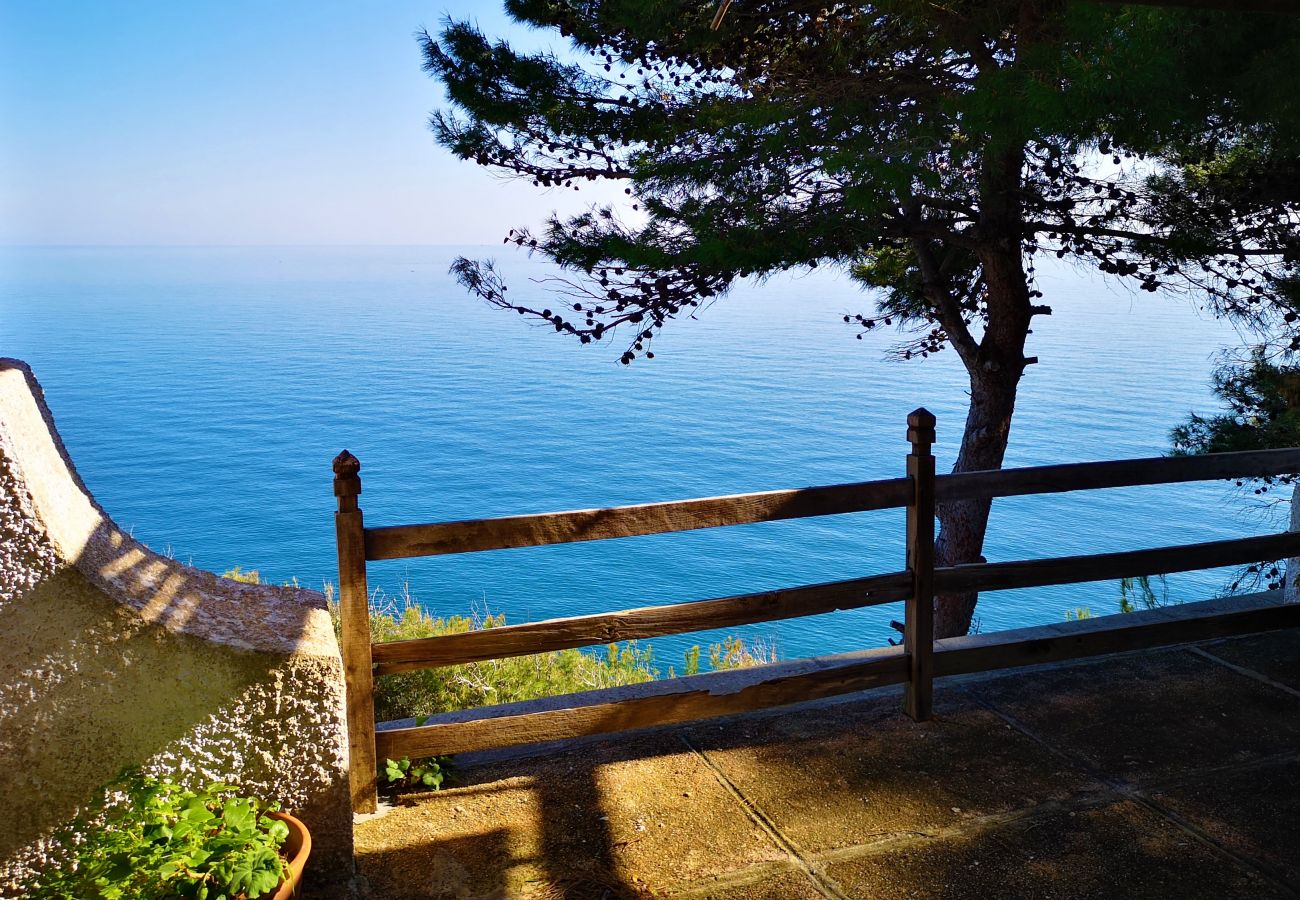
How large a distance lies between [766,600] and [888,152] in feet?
9.62

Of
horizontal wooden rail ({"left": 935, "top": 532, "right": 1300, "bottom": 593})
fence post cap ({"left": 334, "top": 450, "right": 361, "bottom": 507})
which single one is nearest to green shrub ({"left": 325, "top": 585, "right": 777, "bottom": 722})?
fence post cap ({"left": 334, "top": 450, "right": 361, "bottom": 507})

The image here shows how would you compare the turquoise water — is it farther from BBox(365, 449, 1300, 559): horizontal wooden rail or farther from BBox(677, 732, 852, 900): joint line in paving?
BBox(677, 732, 852, 900): joint line in paving

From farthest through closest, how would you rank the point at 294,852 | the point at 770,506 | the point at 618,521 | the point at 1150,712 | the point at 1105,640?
the point at 1105,640 < the point at 1150,712 < the point at 770,506 < the point at 618,521 < the point at 294,852

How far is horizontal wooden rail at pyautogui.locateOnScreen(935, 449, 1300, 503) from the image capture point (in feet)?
13.4

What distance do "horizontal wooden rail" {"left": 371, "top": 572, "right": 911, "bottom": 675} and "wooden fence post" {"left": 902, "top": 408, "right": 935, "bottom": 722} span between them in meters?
0.07

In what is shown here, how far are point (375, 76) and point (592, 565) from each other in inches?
1885

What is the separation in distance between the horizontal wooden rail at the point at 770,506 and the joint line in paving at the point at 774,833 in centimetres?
90

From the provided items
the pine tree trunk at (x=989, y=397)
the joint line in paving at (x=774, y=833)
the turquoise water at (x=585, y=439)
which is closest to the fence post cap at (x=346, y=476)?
the joint line in paving at (x=774, y=833)

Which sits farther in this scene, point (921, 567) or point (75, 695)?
point (921, 567)

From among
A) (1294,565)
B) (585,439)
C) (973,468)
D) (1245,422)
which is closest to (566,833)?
(1294,565)

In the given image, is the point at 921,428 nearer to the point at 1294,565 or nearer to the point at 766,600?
the point at 766,600

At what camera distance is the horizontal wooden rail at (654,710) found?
3.45m

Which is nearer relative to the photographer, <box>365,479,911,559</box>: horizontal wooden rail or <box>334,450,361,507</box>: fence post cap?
<box>334,450,361,507</box>: fence post cap

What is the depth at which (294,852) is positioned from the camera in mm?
2654
